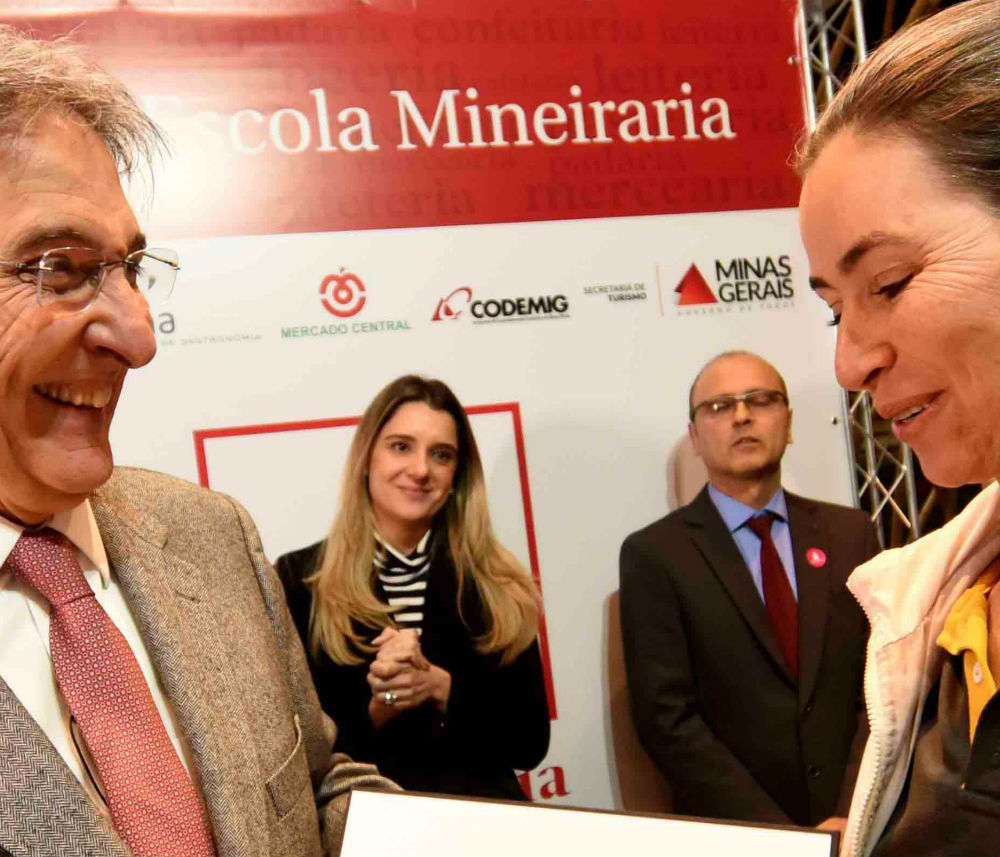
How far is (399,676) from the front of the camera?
290 centimetres

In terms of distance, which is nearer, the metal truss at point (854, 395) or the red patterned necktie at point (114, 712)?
the red patterned necktie at point (114, 712)

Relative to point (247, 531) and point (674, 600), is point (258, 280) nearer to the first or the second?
point (247, 531)

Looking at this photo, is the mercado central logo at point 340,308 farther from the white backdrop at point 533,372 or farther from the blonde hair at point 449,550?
the blonde hair at point 449,550

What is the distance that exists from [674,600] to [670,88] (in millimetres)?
1590

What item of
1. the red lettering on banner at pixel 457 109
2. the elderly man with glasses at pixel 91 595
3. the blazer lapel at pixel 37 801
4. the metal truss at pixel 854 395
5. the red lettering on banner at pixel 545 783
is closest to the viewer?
the blazer lapel at pixel 37 801

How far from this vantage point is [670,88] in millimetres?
3221

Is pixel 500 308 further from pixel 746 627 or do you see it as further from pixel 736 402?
pixel 746 627

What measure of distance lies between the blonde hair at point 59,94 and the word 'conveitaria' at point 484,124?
1124 mm

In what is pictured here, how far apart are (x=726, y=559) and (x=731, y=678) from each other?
1.16 feet

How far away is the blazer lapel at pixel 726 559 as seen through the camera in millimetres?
3092

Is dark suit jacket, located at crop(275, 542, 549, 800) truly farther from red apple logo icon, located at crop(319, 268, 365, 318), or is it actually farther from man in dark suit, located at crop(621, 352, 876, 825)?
red apple logo icon, located at crop(319, 268, 365, 318)

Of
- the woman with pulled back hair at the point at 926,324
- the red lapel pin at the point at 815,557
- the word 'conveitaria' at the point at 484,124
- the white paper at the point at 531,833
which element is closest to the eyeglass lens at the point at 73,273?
the white paper at the point at 531,833

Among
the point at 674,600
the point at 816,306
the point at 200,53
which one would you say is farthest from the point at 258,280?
the point at 816,306

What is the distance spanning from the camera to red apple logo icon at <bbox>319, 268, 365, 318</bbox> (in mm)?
2938
